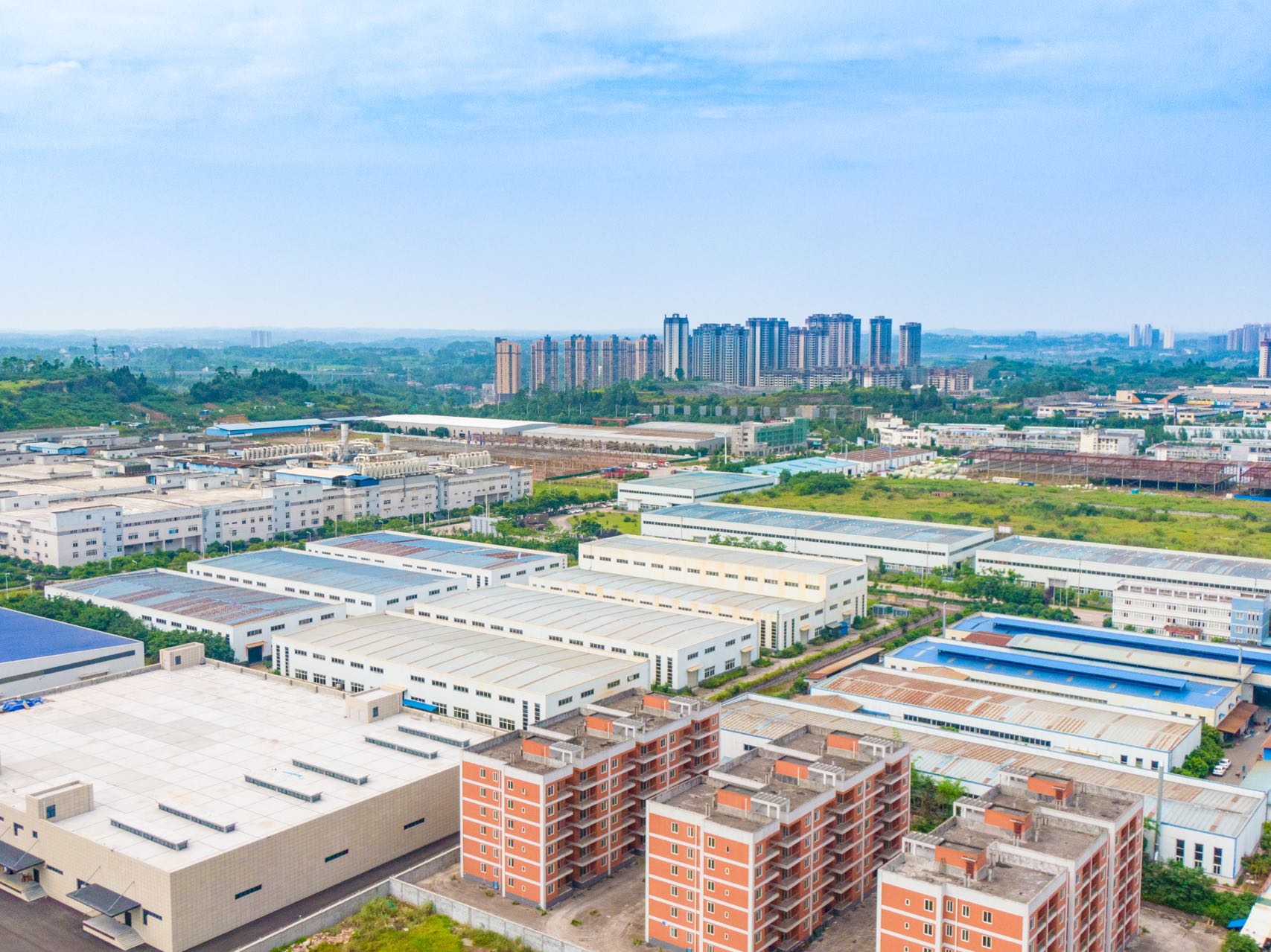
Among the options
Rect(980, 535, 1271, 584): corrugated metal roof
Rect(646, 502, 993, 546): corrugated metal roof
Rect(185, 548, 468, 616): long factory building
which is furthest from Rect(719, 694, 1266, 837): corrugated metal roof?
Rect(646, 502, 993, 546): corrugated metal roof

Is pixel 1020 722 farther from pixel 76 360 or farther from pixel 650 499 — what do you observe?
pixel 76 360

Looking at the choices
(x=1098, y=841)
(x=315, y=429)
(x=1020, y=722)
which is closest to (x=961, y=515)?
(x=1020, y=722)

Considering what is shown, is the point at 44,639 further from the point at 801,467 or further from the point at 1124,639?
the point at 801,467

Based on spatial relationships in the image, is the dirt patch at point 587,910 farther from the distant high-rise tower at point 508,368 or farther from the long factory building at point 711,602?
the distant high-rise tower at point 508,368

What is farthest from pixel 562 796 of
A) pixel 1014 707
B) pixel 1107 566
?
pixel 1107 566

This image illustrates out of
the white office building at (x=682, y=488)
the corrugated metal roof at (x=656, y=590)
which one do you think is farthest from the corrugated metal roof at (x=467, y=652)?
the white office building at (x=682, y=488)

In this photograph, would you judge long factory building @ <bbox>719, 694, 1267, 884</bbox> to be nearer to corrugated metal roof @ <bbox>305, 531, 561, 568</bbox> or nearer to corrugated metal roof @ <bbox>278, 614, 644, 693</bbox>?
corrugated metal roof @ <bbox>278, 614, 644, 693</bbox>
